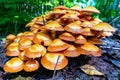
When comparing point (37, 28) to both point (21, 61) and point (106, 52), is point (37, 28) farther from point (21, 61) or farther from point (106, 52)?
point (106, 52)

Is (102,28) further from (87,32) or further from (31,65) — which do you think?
(31,65)

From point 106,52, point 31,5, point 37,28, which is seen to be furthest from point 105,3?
point 37,28

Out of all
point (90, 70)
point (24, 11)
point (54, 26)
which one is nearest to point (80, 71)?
point (90, 70)

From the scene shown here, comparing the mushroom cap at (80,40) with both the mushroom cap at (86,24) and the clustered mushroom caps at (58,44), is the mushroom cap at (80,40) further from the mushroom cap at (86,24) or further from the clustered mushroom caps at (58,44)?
the mushroom cap at (86,24)

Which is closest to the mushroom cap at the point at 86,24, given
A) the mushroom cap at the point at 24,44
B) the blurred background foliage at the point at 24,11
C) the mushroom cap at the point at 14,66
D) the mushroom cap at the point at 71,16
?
the mushroom cap at the point at 71,16

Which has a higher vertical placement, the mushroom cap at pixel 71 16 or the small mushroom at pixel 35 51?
the mushroom cap at pixel 71 16

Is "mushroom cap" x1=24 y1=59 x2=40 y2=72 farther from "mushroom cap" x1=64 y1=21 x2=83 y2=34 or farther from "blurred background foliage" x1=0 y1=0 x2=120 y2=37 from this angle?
"blurred background foliage" x1=0 y1=0 x2=120 y2=37

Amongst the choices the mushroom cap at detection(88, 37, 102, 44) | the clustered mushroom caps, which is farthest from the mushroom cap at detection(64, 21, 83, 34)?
the mushroom cap at detection(88, 37, 102, 44)

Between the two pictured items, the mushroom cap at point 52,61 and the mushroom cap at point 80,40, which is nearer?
the mushroom cap at point 52,61

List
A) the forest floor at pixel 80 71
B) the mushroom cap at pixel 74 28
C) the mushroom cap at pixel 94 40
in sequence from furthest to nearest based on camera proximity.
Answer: the mushroom cap at pixel 94 40, the forest floor at pixel 80 71, the mushroom cap at pixel 74 28
